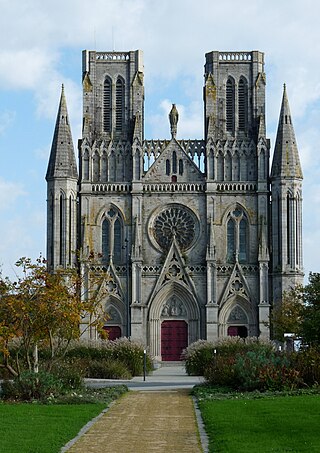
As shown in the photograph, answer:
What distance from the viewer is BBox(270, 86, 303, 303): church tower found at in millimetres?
67875

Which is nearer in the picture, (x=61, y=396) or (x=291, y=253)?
(x=61, y=396)

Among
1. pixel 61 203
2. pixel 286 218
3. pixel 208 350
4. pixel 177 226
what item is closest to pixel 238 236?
pixel 286 218

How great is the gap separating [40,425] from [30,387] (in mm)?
8188

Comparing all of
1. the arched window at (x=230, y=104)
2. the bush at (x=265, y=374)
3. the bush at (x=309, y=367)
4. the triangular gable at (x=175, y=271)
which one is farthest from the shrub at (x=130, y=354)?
the arched window at (x=230, y=104)

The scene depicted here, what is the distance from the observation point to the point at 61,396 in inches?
1176

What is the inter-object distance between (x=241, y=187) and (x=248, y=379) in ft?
129

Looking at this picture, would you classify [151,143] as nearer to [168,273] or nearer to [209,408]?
[168,273]

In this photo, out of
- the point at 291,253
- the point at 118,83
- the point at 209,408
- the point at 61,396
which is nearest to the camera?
the point at 209,408

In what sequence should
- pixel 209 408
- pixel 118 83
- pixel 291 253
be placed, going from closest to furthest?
pixel 209 408 → pixel 291 253 → pixel 118 83

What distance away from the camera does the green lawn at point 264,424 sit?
709 inches

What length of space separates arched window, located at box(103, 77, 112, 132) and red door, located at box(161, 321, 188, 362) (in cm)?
1465

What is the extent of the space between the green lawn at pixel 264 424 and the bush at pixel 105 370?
18262mm

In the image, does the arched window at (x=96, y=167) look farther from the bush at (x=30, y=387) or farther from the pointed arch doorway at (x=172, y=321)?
the bush at (x=30, y=387)

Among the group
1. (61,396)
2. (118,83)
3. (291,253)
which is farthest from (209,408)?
(118,83)
